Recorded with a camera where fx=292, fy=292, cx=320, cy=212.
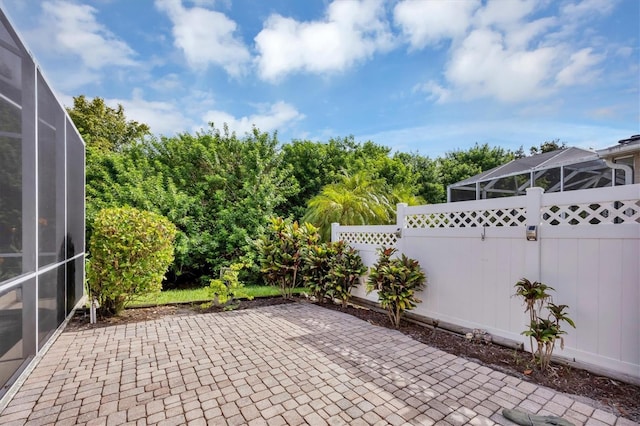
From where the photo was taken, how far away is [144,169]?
27.3ft

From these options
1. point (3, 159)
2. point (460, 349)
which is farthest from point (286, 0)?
point (460, 349)

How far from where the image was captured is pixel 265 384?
8.44 ft

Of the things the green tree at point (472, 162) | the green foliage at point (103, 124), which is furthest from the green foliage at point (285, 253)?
the green tree at point (472, 162)

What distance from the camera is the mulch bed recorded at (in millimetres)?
2426

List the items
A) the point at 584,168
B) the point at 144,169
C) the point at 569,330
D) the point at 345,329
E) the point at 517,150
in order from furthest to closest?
the point at 517,150
the point at 144,169
the point at 584,168
the point at 345,329
the point at 569,330

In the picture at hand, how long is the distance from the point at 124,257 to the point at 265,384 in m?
3.15

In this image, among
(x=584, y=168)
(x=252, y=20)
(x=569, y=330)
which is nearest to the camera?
(x=569, y=330)

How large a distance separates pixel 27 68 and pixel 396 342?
4.90 metres

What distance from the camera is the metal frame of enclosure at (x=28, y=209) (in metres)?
2.33

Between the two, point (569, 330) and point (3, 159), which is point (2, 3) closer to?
point (3, 159)

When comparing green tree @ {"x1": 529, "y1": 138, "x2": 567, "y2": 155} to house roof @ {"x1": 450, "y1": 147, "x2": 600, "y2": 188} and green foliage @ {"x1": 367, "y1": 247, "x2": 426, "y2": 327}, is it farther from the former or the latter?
green foliage @ {"x1": 367, "y1": 247, "x2": 426, "y2": 327}

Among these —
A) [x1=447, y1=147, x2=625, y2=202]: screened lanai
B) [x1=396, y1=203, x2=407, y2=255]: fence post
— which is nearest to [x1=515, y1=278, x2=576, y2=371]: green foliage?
[x1=396, y1=203, x2=407, y2=255]: fence post

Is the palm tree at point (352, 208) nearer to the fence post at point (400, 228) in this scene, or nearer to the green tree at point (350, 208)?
the green tree at point (350, 208)

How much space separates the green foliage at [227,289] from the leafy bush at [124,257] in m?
0.90
